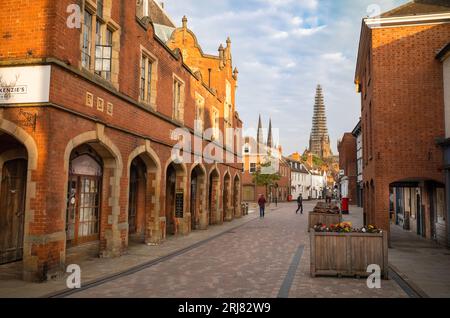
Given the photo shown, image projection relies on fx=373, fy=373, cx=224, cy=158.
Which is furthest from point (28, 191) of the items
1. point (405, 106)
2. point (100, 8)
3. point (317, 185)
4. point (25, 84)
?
point (317, 185)

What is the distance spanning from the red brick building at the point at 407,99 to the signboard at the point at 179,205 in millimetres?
8612

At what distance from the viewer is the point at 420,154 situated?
1412 centimetres

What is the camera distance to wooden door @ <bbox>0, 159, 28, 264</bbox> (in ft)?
33.8

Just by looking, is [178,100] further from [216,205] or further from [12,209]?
[12,209]

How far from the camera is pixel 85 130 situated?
1002 cm

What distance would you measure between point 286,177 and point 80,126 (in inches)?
2470

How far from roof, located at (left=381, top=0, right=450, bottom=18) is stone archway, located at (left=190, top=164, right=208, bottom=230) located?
11.8 metres

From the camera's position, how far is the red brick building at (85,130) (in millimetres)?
8523

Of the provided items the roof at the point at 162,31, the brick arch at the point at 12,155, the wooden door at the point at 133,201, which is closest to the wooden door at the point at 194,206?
the wooden door at the point at 133,201

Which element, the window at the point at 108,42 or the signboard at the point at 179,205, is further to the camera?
the signboard at the point at 179,205

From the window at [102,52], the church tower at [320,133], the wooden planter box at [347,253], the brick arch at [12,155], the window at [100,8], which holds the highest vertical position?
the church tower at [320,133]

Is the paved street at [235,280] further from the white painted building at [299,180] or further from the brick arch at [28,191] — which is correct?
the white painted building at [299,180]

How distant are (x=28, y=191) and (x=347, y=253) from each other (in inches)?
298

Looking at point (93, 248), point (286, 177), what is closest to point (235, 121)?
point (93, 248)
